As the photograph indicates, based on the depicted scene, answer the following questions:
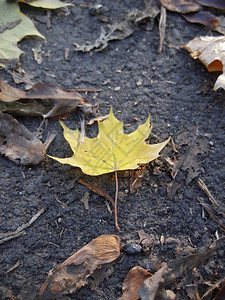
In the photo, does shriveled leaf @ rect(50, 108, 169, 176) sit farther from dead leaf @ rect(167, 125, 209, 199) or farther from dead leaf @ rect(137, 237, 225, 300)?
dead leaf @ rect(137, 237, 225, 300)

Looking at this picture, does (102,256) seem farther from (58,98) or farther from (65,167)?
(58,98)

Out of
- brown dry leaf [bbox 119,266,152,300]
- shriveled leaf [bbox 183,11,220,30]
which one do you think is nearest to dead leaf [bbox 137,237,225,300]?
brown dry leaf [bbox 119,266,152,300]

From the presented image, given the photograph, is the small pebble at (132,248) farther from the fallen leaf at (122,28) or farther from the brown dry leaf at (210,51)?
the fallen leaf at (122,28)

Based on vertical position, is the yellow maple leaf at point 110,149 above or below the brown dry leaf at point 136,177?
above

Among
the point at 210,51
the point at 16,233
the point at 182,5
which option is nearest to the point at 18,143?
the point at 16,233

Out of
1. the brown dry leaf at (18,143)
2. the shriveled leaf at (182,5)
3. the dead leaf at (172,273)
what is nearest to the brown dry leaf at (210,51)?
the shriveled leaf at (182,5)
